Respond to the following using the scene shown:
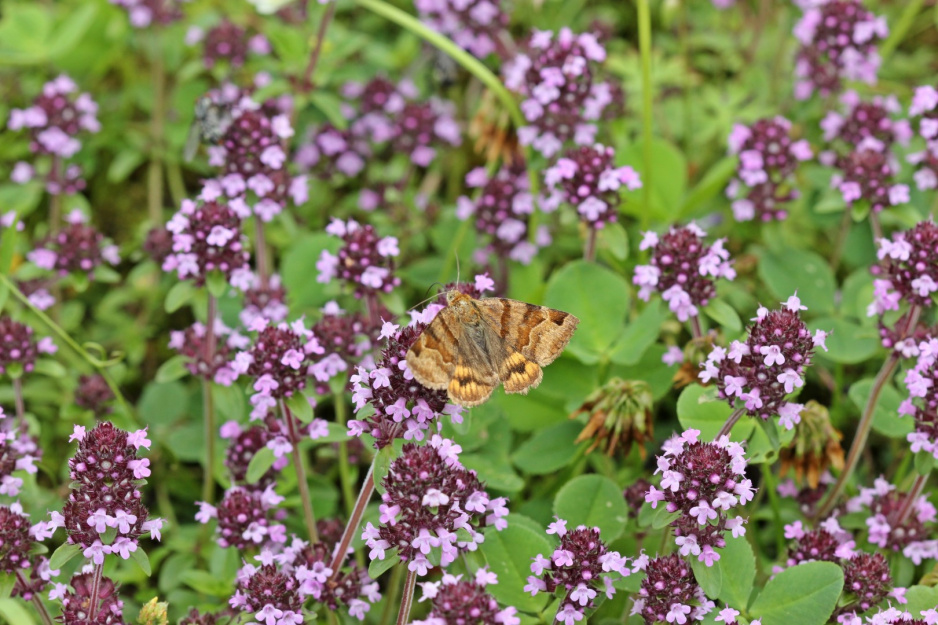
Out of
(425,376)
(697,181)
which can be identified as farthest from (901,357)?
(697,181)

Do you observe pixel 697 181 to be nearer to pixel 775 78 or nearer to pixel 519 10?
pixel 775 78

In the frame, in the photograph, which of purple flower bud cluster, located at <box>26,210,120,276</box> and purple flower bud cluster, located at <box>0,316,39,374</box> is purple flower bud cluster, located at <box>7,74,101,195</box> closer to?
purple flower bud cluster, located at <box>26,210,120,276</box>

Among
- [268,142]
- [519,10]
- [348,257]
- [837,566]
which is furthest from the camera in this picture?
[519,10]

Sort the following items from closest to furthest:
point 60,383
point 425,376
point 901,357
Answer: point 425,376, point 901,357, point 60,383

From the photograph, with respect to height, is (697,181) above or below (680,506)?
above

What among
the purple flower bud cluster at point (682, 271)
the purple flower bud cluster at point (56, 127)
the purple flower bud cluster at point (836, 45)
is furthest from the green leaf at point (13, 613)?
the purple flower bud cluster at point (836, 45)

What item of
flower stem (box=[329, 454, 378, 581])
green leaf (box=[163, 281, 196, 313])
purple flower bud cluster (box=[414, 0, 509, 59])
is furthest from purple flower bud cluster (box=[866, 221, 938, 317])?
purple flower bud cluster (box=[414, 0, 509, 59])

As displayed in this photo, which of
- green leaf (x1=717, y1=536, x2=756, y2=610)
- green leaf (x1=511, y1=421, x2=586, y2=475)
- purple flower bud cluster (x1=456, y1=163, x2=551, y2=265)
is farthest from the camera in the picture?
purple flower bud cluster (x1=456, y1=163, x2=551, y2=265)
